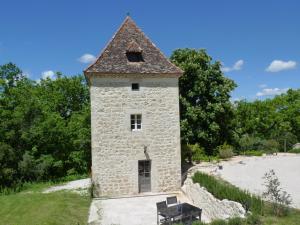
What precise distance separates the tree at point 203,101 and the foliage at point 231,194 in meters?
7.49

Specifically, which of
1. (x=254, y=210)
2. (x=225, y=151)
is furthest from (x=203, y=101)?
(x=254, y=210)

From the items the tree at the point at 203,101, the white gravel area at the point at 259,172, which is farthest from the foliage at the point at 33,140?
the white gravel area at the point at 259,172

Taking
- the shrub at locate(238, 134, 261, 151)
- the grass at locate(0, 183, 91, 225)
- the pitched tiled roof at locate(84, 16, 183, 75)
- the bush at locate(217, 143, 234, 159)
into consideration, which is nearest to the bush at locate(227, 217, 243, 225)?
the grass at locate(0, 183, 91, 225)

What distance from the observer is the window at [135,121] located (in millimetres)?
17453

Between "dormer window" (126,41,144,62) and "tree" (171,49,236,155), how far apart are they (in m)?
6.38

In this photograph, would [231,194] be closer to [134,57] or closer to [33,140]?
[134,57]

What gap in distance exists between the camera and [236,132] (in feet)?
86.0

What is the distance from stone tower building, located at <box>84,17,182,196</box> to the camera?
55.6 ft

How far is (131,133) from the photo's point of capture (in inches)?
680

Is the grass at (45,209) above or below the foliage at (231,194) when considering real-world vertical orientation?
below

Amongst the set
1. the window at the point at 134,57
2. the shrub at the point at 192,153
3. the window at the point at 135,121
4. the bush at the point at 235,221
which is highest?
the window at the point at 134,57

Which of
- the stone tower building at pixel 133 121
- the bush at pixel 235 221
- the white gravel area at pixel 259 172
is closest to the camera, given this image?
the bush at pixel 235 221

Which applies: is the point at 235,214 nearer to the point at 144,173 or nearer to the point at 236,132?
the point at 144,173

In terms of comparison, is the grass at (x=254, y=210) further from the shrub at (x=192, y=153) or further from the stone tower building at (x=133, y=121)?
the shrub at (x=192, y=153)
